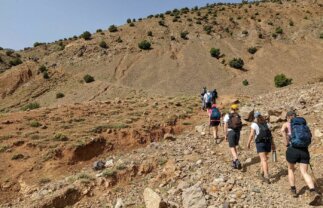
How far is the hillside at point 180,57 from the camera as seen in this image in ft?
169

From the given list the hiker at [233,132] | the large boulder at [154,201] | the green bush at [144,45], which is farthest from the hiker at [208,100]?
the green bush at [144,45]

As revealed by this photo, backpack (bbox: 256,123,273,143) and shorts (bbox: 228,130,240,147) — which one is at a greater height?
backpack (bbox: 256,123,273,143)

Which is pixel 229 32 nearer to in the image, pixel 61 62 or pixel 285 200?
A: pixel 61 62

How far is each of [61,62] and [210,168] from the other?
174 ft

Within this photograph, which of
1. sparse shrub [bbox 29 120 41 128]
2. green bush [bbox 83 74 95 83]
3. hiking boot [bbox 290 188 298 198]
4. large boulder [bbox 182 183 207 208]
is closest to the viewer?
hiking boot [bbox 290 188 298 198]

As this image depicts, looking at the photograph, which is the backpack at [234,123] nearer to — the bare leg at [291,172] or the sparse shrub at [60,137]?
the bare leg at [291,172]

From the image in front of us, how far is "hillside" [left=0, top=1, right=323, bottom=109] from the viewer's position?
51.6 m

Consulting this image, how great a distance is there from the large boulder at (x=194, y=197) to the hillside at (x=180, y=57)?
37.3 m

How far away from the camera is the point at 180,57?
6294 centimetres

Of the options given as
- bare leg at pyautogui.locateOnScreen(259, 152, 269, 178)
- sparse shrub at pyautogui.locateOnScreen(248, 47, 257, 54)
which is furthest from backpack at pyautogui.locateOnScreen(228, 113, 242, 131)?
sparse shrub at pyautogui.locateOnScreen(248, 47, 257, 54)

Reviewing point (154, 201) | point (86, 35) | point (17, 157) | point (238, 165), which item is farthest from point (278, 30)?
point (154, 201)

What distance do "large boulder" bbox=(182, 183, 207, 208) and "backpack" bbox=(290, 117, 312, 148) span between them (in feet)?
8.49

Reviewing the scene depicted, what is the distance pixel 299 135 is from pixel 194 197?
3.00m

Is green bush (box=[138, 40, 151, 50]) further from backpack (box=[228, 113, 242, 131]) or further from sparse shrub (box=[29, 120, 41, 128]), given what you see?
backpack (box=[228, 113, 242, 131])
